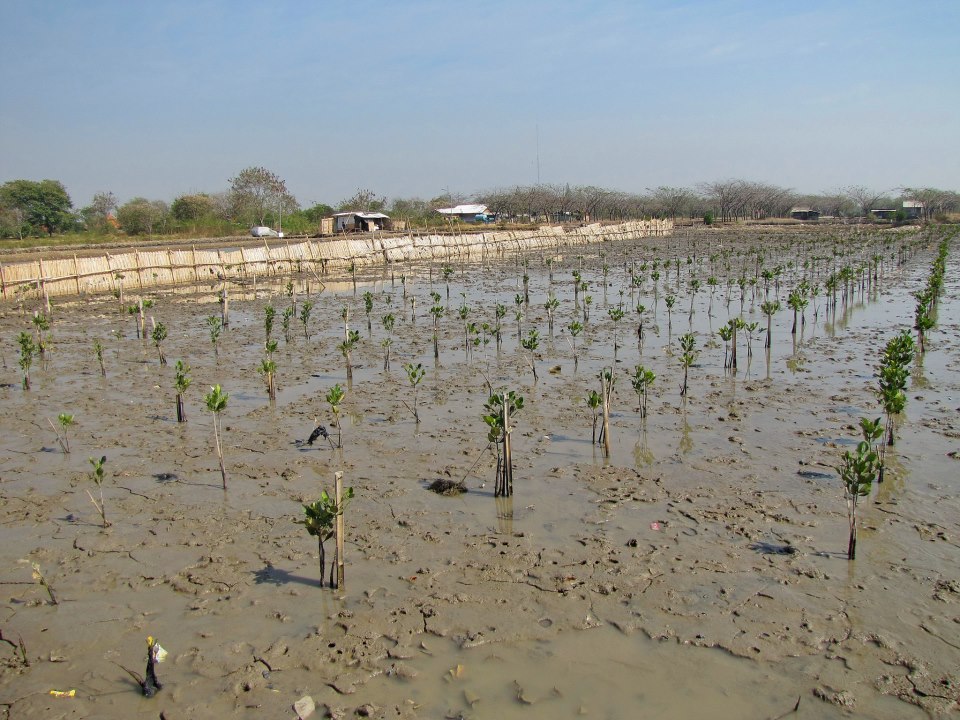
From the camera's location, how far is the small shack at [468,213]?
7060cm

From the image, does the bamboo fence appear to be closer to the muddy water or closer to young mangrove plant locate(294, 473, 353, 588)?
the muddy water

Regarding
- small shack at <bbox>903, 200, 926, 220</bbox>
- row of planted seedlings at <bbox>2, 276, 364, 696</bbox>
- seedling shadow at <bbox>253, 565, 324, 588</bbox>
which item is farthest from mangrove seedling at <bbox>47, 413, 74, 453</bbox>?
small shack at <bbox>903, 200, 926, 220</bbox>

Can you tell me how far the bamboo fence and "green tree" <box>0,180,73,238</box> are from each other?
25549mm

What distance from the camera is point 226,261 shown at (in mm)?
28672

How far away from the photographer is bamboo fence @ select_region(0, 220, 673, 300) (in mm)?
22672

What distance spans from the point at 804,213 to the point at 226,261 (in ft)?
254

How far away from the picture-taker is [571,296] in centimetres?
2327

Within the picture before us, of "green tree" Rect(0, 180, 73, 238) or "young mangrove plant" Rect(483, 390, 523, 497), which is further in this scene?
"green tree" Rect(0, 180, 73, 238)

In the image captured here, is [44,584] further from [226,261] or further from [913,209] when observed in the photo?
[913,209]

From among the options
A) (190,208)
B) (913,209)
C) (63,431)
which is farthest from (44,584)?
(913,209)

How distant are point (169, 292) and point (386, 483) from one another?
20.0m

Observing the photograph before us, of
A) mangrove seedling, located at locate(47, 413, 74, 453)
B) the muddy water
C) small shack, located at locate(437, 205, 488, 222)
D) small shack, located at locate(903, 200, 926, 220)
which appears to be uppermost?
small shack, located at locate(437, 205, 488, 222)

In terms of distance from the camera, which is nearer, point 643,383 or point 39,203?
point 643,383

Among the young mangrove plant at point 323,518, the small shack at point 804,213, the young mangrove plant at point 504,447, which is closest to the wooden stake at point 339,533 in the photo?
the young mangrove plant at point 323,518
